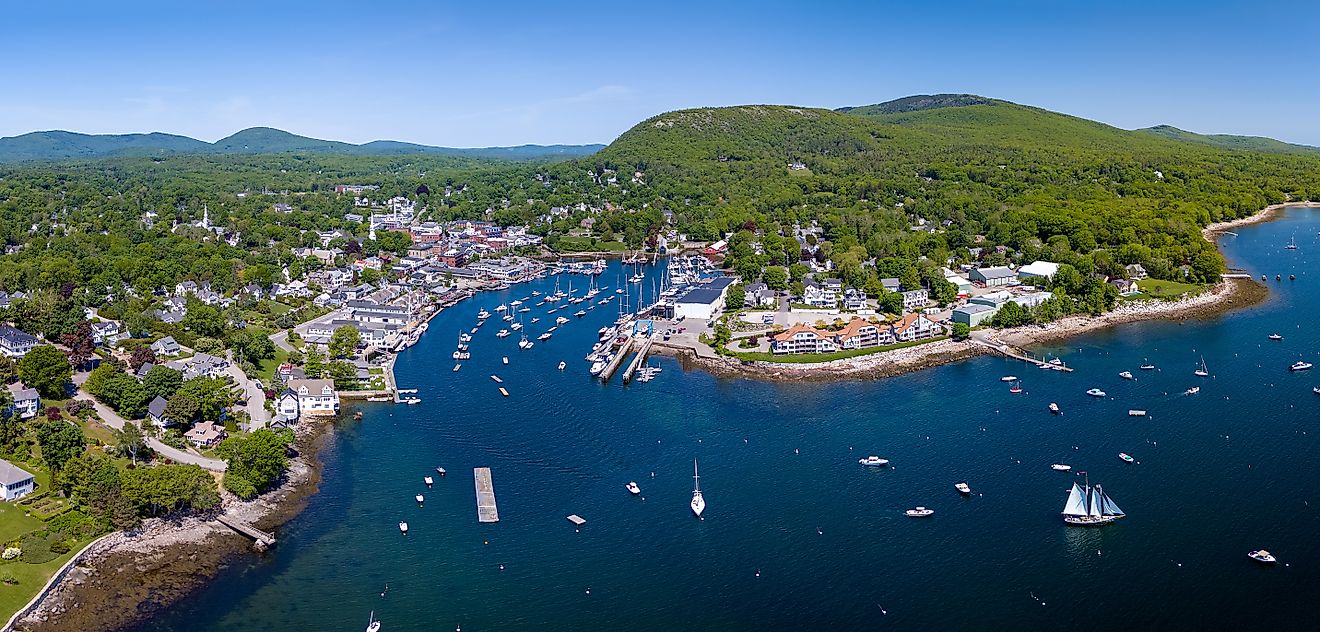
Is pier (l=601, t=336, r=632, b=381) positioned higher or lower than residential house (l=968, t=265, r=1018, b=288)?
lower

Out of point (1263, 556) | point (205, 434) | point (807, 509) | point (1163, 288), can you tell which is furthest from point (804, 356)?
point (1163, 288)

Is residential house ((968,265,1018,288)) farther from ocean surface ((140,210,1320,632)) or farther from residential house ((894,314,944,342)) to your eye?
ocean surface ((140,210,1320,632))

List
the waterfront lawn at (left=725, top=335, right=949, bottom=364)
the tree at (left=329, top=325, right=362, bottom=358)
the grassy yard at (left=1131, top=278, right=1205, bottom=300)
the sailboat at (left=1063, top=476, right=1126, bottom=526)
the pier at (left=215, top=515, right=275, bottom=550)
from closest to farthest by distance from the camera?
1. the pier at (left=215, top=515, right=275, bottom=550)
2. the sailboat at (left=1063, top=476, right=1126, bottom=526)
3. the waterfront lawn at (left=725, top=335, right=949, bottom=364)
4. the tree at (left=329, top=325, right=362, bottom=358)
5. the grassy yard at (left=1131, top=278, right=1205, bottom=300)

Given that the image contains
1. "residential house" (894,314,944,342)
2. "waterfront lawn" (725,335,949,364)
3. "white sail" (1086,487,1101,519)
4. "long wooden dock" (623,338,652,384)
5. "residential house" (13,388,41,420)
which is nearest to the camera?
"white sail" (1086,487,1101,519)

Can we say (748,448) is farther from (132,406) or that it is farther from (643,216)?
(643,216)

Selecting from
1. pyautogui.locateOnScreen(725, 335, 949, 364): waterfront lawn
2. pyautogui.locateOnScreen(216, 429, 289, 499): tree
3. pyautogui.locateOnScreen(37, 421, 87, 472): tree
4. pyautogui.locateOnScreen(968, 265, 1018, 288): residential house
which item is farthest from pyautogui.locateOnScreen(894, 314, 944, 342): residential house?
pyautogui.locateOnScreen(37, 421, 87, 472): tree

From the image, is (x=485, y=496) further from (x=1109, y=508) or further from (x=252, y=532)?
(x=1109, y=508)
